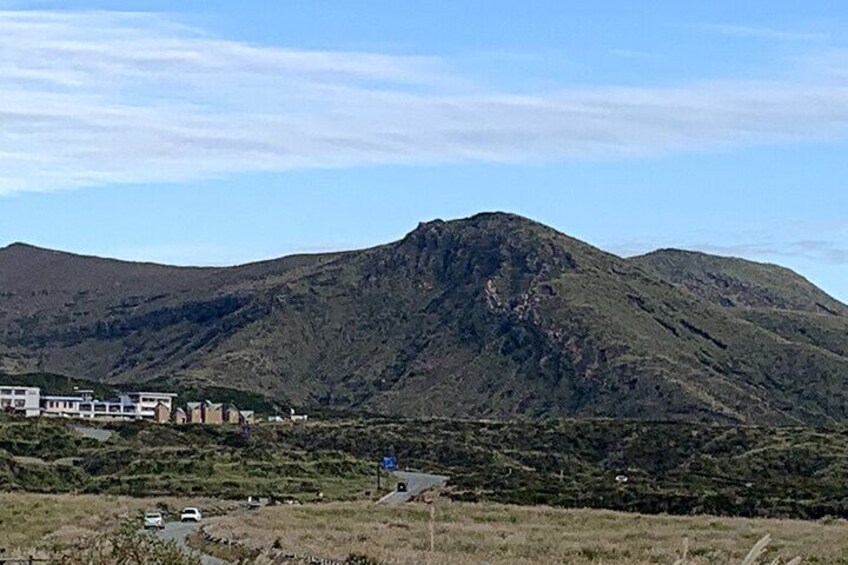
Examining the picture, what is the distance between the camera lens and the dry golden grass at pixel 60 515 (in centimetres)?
4559

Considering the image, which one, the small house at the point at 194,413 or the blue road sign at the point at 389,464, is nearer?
the blue road sign at the point at 389,464

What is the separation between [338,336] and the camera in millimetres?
199500

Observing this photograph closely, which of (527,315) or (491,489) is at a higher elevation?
(527,315)

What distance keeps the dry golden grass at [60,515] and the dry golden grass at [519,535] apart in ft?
14.0

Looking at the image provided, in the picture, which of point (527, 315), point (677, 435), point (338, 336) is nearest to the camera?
A: point (677, 435)

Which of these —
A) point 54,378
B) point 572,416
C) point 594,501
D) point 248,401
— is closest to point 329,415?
point 248,401

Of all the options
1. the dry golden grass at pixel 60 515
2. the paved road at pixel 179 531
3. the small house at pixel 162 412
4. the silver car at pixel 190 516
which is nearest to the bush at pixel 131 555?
the paved road at pixel 179 531

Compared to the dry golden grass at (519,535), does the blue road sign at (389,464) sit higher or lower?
higher

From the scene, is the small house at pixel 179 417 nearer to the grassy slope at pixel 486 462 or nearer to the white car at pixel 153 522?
the grassy slope at pixel 486 462

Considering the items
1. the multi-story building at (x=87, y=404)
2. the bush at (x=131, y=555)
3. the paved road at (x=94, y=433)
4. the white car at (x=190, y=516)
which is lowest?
the white car at (x=190, y=516)

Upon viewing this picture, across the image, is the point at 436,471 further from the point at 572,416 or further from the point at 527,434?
the point at 572,416

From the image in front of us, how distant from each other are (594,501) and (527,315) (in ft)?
378

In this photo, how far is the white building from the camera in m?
143

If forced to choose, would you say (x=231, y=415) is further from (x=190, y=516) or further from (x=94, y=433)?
(x=190, y=516)
